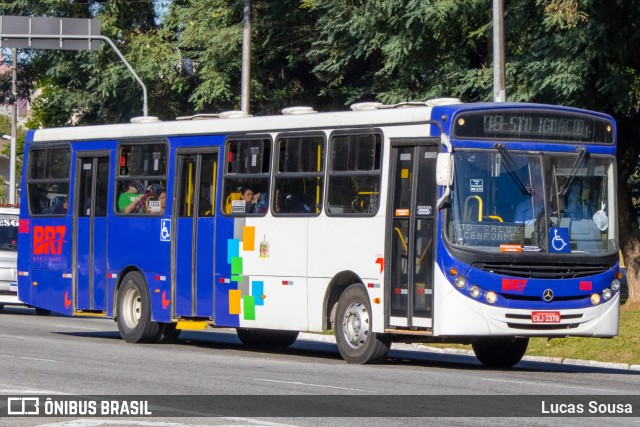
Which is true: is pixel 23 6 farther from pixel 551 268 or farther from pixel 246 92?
pixel 551 268

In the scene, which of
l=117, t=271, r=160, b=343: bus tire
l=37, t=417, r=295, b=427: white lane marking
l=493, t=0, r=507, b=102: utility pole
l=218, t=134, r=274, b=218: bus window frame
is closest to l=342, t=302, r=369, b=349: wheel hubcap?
l=218, t=134, r=274, b=218: bus window frame

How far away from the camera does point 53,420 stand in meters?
11.9

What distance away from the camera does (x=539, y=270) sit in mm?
17562

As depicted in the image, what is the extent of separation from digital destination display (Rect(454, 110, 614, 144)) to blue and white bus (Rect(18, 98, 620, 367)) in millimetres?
21

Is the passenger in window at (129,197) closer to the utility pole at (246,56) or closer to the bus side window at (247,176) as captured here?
the bus side window at (247,176)

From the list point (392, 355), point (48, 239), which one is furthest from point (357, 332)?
point (48, 239)

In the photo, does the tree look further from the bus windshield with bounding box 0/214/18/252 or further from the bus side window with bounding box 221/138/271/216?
the bus side window with bounding box 221/138/271/216

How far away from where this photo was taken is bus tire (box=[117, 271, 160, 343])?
22.4 metres

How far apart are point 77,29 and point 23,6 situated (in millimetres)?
8226

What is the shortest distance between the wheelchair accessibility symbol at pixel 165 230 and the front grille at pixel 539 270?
6269 millimetres

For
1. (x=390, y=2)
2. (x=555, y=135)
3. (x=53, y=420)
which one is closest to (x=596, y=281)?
(x=555, y=135)

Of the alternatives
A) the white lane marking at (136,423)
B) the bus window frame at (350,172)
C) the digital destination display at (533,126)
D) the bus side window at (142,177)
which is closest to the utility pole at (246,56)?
the bus side window at (142,177)

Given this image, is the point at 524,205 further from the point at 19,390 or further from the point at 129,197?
the point at 129,197

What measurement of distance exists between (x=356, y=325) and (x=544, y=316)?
2.55 metres
